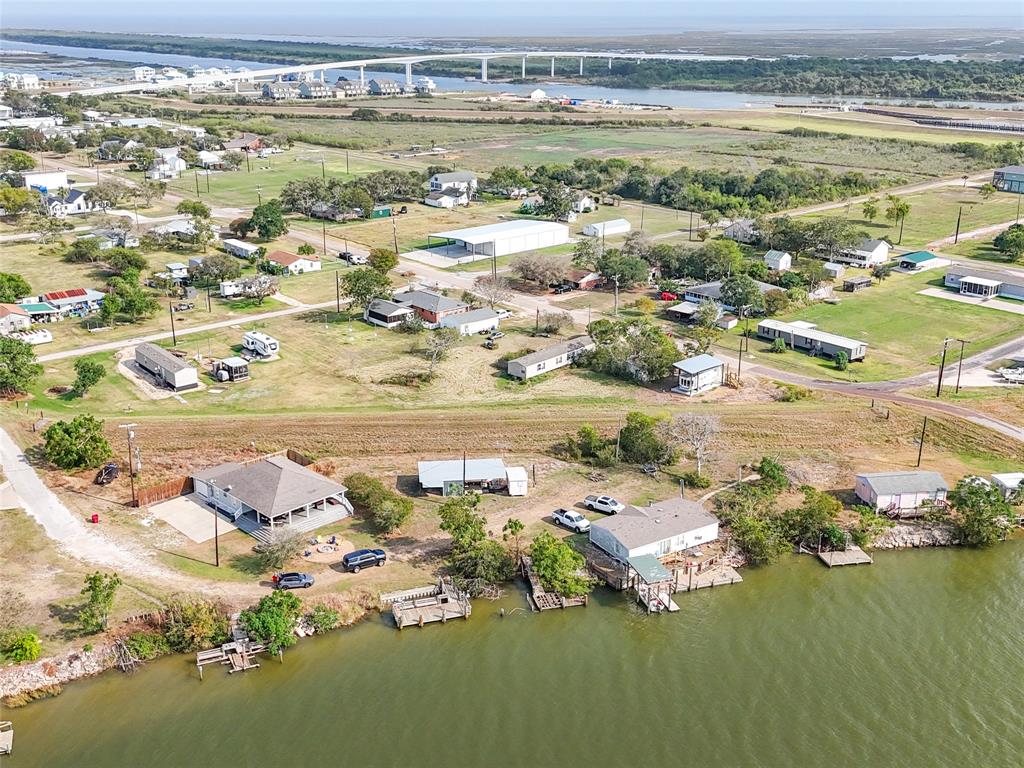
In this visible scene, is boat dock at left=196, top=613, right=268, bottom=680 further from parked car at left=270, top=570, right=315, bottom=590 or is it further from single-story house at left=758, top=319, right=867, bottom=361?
single-story house at left=758, top=319, right=867, bottom=361

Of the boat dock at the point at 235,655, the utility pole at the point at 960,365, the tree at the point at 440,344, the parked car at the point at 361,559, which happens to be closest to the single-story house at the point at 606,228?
the tree at the point at 440,344

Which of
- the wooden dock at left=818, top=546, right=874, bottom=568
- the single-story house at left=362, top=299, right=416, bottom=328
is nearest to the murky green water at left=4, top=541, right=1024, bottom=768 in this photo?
the wooden dock at left=818, top=546, right=874, bottom=568

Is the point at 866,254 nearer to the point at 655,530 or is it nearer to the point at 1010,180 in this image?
the point at 1010,180

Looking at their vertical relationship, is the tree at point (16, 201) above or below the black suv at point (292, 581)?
above

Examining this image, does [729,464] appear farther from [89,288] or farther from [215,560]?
[89,288]

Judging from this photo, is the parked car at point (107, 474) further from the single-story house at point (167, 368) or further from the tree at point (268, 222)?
the tree at point (268, 222)

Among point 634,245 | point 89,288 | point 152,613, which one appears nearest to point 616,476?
point 152,613
